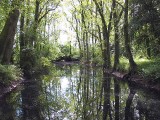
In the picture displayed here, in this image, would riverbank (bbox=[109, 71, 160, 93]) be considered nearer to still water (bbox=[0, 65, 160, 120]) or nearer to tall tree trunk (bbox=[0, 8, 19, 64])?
still water (bbox=[0, 65, 160, 120])

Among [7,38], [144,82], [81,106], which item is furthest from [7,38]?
[144,82]

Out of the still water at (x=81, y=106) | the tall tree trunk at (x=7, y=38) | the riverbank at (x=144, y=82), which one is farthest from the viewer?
the tall tree trunk at (x=7, y=38)

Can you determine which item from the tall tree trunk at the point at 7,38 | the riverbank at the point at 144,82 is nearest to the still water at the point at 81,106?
the riverbank at the point at 144,82

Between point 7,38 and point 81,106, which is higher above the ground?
point 7,38

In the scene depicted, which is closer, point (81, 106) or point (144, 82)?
point (81, 106)

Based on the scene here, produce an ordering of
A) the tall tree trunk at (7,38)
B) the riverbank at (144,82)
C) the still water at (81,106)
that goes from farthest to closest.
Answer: the tall tree trunk at (7,38)
the riverbank at (144,82)
the still water at (81,106)

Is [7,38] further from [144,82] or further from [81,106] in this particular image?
[144,82]

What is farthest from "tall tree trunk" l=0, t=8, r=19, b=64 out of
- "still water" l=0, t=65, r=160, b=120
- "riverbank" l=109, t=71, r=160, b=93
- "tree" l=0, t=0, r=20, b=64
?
"riverbank" l=109, t=71, r=160, b=93

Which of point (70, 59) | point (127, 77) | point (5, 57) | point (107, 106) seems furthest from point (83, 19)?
point (107, 106)

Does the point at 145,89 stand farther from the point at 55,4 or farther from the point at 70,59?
the point at 70,59

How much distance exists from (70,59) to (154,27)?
4973 cm

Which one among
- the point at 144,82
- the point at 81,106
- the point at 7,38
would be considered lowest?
the point at 81,106

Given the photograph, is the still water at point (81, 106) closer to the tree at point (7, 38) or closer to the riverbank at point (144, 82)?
the riverbank at point (144, 82)

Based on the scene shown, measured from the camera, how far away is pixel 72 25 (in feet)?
197
